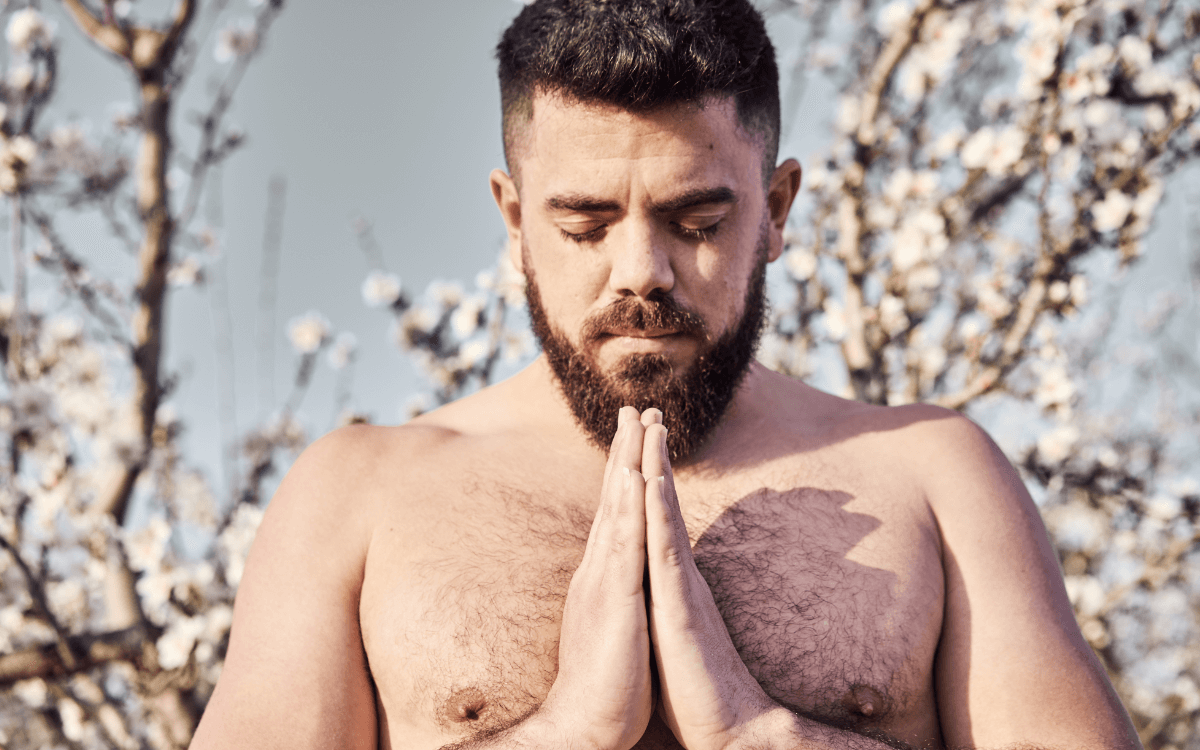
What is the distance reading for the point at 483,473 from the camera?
180 cm

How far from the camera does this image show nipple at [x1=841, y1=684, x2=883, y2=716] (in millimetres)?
1461

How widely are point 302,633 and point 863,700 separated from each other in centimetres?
106

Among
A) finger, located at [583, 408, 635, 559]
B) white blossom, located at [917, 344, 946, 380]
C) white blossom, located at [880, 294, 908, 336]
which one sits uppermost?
finger, located at [583, 408, 635, 559]

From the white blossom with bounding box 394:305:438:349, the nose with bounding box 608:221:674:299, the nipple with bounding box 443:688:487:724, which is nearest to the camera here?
the nipple with bounding box 443:688:487:724

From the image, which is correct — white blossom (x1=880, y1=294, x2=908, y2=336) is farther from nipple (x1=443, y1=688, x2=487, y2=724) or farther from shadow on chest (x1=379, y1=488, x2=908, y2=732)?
nipple (x1=443, y1=688, x2=487, y2=724)

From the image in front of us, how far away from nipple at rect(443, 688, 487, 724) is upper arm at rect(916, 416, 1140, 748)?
899 mm

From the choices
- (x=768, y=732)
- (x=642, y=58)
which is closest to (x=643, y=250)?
(x=642, y=58)

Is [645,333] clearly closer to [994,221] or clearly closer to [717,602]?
[717,602]

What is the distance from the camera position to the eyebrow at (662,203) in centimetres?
164

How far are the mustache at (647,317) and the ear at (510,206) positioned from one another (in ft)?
1.32

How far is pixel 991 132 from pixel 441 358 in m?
3.35

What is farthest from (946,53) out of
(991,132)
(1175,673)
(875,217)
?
(1175,673)

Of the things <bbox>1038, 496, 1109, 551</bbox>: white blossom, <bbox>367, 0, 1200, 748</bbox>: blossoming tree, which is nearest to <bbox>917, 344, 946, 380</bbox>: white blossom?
<bbox>367, 0, 1200, 748</bbox>: blossoming tree

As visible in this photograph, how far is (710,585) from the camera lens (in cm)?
156
